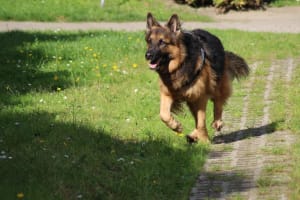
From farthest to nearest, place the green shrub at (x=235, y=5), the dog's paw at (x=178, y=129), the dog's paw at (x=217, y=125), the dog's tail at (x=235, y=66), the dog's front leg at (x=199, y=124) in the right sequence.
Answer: the green shrub at (x=235, y=5) → the dog's tail at (x=235, y=66) → the dog's paw at (x=217, y=125) → the dog's front leg at (x=199, y=124) → the dog's paw at (x=178, y=129)

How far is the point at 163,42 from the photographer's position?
8312 mm

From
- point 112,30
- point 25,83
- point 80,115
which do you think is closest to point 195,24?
point 112,30

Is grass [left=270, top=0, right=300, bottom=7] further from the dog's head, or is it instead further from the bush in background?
the dog's head

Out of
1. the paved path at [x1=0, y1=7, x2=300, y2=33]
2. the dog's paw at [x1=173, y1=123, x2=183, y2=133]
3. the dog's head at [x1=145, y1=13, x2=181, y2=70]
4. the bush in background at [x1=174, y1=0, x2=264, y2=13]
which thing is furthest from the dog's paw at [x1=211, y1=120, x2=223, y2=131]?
the bush in background at [x1=174, y1=0, x2=264, y2=13]

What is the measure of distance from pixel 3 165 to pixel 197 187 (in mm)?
2008

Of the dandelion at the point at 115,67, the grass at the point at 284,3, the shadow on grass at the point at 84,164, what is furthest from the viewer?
the grass at the point at 284,3

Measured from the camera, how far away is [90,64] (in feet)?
42.8

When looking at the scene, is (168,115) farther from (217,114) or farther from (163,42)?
(217,114)

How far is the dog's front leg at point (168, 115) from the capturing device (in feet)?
27.4

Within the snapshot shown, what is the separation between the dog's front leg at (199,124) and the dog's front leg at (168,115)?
0.61ft

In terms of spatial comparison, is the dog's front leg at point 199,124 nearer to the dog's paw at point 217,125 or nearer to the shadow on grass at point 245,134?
the shadow on grass at point 245,134

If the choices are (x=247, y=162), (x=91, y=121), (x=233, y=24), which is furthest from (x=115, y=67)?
(x=233, y=24)

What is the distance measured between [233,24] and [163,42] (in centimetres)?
1142

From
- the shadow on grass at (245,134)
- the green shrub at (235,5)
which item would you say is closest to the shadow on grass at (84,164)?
the shadow on grass at (245,134)
